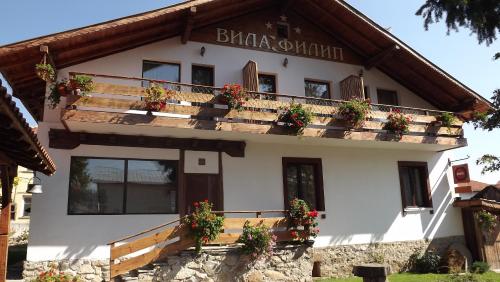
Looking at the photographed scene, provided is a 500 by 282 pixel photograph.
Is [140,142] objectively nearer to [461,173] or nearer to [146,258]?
[146,258]

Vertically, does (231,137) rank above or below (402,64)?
below

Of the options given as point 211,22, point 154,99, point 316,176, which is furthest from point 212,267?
point 211,22

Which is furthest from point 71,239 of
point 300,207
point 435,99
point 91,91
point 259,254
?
point 435,99

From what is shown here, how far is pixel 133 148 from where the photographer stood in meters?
12.4

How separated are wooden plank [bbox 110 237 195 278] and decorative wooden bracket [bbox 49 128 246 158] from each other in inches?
→ 126

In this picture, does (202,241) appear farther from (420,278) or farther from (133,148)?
(420,278)

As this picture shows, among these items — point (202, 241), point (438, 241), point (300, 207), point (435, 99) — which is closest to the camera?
point (202, 241)

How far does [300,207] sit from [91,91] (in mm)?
6493

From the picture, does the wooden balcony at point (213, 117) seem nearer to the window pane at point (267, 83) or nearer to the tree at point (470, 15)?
the window pane at point (267, 83)

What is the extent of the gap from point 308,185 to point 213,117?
14.4 ft

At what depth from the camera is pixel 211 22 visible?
1442 centimetres

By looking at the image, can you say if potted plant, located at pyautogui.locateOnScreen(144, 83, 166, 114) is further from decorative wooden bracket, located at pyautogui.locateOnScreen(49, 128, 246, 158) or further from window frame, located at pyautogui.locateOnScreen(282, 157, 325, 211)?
window frame, located at pyautogui.locateOnScreen(282, 157, 325, 211)

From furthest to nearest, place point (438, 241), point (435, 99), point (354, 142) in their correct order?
point (435, 99) → point (438, 241) → point (354, 142)

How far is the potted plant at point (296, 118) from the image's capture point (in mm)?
12531
